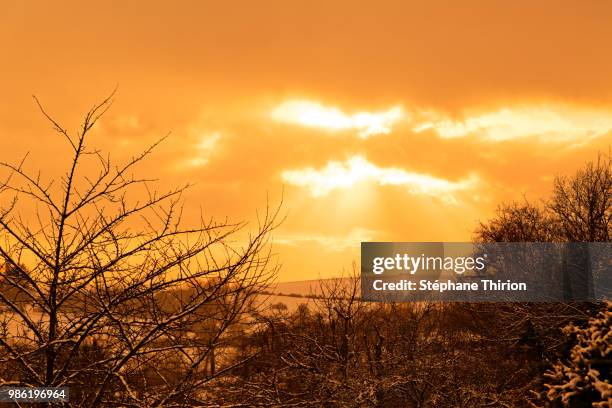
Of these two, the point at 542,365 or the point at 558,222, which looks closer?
the point at 542,365

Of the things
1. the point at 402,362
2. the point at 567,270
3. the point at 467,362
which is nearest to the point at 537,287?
the point at 567,270

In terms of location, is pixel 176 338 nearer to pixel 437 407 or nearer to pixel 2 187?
pixel 2 187

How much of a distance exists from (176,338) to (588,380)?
5082mm

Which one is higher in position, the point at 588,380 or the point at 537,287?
the point at 537,287

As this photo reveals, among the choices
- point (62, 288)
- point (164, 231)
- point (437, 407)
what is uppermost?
point (164, 231)

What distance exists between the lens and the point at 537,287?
32.3 m

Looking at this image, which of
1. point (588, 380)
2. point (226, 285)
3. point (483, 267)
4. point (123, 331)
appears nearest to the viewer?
point (123, 331)

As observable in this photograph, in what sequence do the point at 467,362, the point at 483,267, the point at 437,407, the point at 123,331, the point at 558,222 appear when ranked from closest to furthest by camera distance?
the point at 123,331 < the point at 437,407 < the point at 467,362 < the point at 558,222 < the point at 483,267

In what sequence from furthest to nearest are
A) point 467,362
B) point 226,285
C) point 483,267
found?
point 483,267
point 467,362
point 226,285

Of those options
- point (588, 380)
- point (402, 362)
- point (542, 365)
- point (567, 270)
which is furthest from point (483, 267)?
point (588, 380)

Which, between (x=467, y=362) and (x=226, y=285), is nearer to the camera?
(x=226, y=285)

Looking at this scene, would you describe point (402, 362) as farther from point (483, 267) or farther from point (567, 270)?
point (483, 267)

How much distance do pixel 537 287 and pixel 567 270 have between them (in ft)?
6.12

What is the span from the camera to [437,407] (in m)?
→ 19.2
